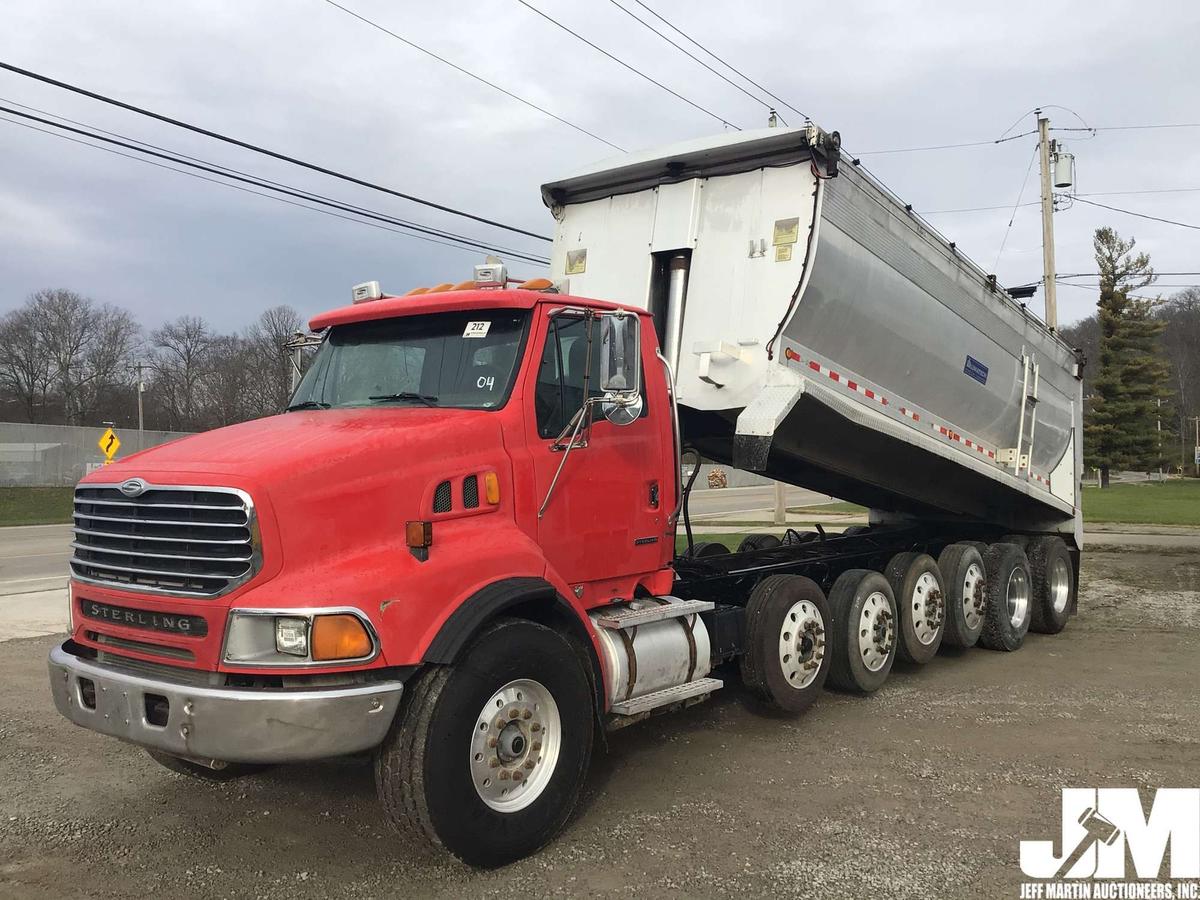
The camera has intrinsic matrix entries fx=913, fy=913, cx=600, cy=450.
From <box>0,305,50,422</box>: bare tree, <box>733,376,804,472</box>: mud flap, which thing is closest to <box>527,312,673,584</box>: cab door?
<box>733,376,804,472</box>: mud flap

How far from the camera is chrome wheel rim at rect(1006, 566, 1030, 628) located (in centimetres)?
887

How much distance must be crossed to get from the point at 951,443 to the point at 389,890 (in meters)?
5.99

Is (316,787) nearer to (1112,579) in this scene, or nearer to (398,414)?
(398,414)

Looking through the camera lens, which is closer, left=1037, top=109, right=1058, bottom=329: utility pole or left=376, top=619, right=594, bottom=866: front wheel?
left=376, top=619, right=594, bottom=866: front wheel

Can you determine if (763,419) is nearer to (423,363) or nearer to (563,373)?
(563,373)

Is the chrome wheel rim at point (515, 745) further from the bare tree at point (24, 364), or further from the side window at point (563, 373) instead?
the bare tree at point (24, 364)

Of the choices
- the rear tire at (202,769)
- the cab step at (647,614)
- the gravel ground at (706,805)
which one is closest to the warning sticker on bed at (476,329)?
the cab step at (647,614)

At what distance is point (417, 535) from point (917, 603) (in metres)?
5.14

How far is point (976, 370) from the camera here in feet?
26.5

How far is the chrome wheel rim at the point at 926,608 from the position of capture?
7523mm

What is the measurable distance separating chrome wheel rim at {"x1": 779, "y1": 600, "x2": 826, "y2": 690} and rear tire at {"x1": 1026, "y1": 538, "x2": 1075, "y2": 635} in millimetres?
4153

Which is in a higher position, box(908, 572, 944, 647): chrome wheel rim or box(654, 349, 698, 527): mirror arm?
box(654, 349, 698, 527): mirror arm
